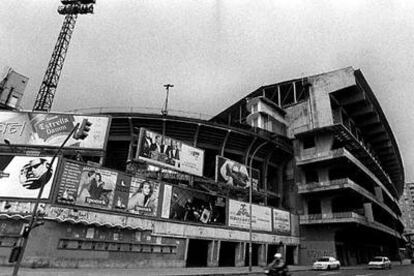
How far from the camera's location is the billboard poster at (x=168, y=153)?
28.0 metres

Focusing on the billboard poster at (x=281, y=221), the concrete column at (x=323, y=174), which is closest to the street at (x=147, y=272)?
the billboard poster at (x=281, y=221)

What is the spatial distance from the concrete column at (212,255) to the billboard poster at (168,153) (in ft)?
26.1

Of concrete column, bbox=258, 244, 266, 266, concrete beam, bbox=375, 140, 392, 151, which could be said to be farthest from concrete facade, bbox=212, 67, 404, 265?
concrete column, bbox=258, 244, 266, 266

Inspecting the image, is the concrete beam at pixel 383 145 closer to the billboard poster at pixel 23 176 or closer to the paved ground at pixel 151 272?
the paved ground at pixel 151 272

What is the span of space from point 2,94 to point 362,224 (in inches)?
2376

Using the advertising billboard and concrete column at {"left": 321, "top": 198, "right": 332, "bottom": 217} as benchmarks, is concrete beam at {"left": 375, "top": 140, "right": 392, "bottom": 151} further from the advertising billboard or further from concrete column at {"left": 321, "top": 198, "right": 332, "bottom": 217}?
the advertising billboard

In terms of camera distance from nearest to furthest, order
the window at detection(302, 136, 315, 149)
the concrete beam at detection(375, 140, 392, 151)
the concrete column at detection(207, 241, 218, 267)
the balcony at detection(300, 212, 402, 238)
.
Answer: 1. the concrete column at detection(207, 241, 218, 267)
2. the balcony at detection(300, 212, 402, 238)
3. the window at detection(302, 136, 315, 149)
4. the concrete beam at detection(375, 140, 392, 151)

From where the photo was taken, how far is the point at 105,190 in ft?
75.7

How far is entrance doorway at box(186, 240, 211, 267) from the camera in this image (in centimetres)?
3043

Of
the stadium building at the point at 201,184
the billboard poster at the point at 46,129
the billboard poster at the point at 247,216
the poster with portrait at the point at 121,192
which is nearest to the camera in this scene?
the stadium building at the point at 201,184

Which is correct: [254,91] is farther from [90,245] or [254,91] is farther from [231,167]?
[90,245]

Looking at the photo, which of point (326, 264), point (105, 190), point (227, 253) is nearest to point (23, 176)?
point (105, 190)

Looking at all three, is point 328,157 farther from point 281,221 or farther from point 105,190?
point 105,190

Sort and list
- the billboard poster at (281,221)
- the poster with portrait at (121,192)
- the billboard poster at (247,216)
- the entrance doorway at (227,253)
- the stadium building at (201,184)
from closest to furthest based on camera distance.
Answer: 1. the stadium building at (201,184)
2. the poster with portrait at (121,192)
3. the billboard poster at (247,216)
4. the entrance doorway at (227,253)
5. the billboard poster at (281,221)
